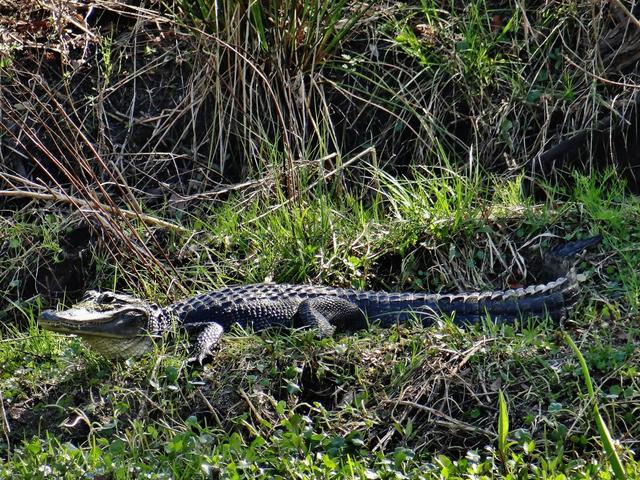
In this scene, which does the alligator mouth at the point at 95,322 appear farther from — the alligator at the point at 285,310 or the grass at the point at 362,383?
the grass at the point at 362,383

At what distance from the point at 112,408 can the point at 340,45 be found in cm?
350

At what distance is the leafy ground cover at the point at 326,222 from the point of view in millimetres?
4254

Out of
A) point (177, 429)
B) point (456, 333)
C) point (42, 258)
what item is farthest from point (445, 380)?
point (42, 258)

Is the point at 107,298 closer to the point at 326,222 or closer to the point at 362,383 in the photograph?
the point at 326,222

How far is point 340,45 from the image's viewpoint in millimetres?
7262

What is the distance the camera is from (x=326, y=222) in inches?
234

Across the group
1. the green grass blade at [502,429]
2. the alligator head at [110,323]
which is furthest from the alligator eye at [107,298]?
the green grass blade at [502,429]

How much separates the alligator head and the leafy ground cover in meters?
0.12

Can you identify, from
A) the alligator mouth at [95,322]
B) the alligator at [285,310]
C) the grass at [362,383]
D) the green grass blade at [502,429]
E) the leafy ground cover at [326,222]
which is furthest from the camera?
the alligator at [285,310]

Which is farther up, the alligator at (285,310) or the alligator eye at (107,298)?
the alligator eye at (107,298)

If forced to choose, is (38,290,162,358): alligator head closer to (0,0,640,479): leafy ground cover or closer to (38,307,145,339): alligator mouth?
(38,307,145,339): alligator mouth

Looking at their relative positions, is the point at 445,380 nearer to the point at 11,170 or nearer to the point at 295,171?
the point at 295,171

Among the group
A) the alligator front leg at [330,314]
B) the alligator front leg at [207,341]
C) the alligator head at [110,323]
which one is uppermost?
the alligator head at [110,323]

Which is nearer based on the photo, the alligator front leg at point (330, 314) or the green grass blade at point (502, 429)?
the green grass blade at point (502, 429)
